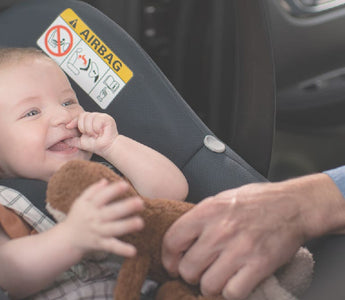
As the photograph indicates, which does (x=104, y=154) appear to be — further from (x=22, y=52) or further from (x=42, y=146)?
(x=22, y=52)

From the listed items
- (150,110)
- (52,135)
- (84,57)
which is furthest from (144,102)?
(52,135)

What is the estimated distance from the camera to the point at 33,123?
1157 millimetres

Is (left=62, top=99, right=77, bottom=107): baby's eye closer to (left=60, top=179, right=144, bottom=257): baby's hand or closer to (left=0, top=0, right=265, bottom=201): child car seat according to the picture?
(left=0, top=0, right=265, bottom=201): child car seat

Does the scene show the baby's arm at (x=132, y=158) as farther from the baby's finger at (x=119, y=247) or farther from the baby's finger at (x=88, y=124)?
the baby's finger at (x=119, y=247)

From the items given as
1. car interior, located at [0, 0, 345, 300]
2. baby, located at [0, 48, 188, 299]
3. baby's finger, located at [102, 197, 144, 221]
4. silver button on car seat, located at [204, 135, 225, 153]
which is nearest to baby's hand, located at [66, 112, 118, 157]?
baby, located at [0, 48, 188, 299]

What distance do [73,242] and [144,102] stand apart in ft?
1.78

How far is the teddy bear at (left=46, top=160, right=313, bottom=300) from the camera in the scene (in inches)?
36.2

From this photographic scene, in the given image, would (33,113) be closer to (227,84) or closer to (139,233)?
(139,233)

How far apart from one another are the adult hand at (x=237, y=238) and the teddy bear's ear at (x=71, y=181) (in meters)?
0.12

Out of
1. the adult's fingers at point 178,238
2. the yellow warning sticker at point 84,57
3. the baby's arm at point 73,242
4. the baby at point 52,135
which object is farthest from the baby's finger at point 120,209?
the yellow warning sticker at point 84,57

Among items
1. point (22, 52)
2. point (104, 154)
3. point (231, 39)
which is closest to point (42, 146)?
point (104, 154)

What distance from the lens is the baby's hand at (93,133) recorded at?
1.19m

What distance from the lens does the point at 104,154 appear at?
122 centimetres

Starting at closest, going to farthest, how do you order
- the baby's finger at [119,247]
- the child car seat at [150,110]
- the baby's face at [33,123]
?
the baby's finger at [119,247] → the baby's face at [33,123] → the child car seat at [150,110]
